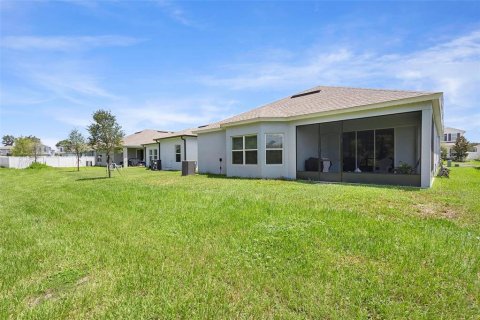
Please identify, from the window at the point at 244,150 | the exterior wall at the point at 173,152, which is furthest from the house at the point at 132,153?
the window at the point at 244,150

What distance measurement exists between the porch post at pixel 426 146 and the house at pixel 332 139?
0.48m

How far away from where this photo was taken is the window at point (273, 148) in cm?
1435

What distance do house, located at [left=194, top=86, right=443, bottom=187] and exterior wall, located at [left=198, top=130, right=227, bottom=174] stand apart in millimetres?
834

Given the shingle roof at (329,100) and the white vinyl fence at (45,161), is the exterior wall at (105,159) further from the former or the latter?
the shingle roof at (329,100)

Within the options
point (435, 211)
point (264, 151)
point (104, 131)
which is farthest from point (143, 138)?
point (435, 211)

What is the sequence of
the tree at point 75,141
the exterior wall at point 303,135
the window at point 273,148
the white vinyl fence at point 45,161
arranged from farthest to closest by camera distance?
the white vinyl fence at point 45,161 → the tree at point 75,141 → the window at point 273,148 → the exterior wall at point 303,135

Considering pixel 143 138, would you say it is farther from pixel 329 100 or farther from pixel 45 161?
pixel 329 100

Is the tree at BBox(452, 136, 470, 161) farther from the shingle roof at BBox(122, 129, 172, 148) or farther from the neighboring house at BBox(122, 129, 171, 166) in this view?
the neighboring house at BBox(122, 129, 171, 166)

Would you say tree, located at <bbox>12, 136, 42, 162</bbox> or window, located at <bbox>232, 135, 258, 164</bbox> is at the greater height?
tree, located at <bbox>12, 136, 42, 162</bbox>

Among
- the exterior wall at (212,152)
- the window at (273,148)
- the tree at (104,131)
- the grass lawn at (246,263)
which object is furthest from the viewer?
the exterior wall at (212,152)

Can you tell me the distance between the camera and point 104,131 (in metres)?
16.5

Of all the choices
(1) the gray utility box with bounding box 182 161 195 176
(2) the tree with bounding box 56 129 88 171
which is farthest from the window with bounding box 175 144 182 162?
(2) the tree with bounding box 56 129 88 171

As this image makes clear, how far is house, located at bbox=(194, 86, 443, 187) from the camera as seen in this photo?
11.9m

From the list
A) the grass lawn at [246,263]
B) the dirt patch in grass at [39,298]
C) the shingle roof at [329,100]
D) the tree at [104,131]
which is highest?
the shingle roof at [329,100]
